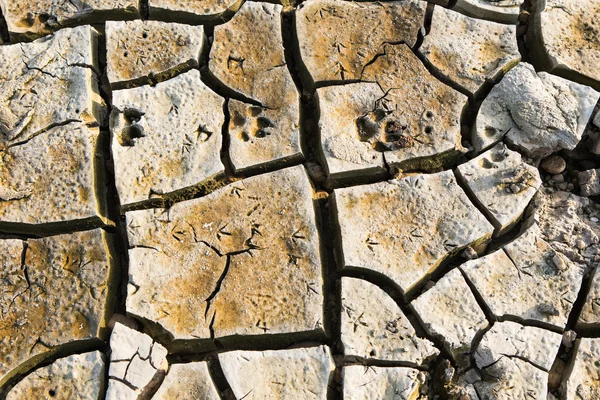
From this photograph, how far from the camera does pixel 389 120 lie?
2.67 m

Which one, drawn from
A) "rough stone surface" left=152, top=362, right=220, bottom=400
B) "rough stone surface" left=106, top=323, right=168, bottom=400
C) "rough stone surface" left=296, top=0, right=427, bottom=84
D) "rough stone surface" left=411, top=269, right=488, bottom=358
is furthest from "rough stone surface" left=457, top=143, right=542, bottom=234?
"rough stone surface" left=106, top=323, right=168, bottom=400

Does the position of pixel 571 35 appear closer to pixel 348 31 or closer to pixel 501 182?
pixel 501 182

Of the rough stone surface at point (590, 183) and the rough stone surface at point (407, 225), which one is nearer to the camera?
the rough stone surface at point (407, 225)

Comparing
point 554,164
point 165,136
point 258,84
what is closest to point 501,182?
point 554,164

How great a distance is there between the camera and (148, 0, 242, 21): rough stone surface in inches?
114

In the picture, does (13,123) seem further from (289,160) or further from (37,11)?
(289,160)

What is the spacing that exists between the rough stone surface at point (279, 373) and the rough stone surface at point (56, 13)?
5.64 feet

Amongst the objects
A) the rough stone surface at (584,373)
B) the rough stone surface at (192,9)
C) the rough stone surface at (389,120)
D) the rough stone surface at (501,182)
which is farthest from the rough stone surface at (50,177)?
the rough stone surface at (584,373)

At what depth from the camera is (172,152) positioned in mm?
2615

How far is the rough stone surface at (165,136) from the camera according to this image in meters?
2.56

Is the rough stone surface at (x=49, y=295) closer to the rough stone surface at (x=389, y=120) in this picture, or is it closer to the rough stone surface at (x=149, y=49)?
the rough stone surface at (x=149, y=49)

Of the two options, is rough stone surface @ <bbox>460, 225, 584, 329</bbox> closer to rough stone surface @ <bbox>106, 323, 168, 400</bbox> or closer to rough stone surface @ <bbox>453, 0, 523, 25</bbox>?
rough stone surface @ <bbox>453, 0, 523, 25</bbox>

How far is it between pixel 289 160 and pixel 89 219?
86 cm

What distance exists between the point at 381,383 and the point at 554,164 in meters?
1.23
